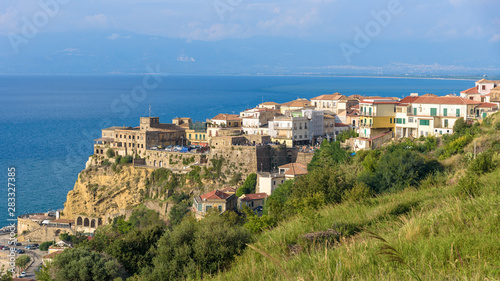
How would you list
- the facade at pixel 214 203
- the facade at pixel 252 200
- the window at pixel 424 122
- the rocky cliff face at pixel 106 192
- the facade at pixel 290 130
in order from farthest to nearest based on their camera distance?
the facade at pixel 290 130 → the rocky cliff face at pixel 106 192 → the window at pixel 424 122 → the facade at pixel 252 200 → the facade at pixel 214 203

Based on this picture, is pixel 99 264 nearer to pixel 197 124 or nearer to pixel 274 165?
pixel 274 165

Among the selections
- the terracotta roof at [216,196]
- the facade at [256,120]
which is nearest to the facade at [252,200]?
the terracotta roof at [216,196]

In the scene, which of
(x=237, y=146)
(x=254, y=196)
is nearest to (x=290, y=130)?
(x=237, y=146)

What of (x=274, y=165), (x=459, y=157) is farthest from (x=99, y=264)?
(x=274, y=165)

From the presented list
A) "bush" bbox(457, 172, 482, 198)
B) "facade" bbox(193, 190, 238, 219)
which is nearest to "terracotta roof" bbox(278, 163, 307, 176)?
"facade" bbox(193, 190, 238, 219)

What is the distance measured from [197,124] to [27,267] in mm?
18449

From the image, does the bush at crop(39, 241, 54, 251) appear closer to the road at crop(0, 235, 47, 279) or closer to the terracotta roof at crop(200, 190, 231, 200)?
the road at crop(0, 235, 47, 279)

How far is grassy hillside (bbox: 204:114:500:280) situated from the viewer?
5.61 meters

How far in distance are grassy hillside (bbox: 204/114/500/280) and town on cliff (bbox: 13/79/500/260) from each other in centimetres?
2046

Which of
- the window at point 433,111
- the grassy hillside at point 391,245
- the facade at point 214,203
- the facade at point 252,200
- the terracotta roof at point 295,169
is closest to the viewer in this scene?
the grassy hillside at point 391,245

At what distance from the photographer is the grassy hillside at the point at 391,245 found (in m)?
5.61

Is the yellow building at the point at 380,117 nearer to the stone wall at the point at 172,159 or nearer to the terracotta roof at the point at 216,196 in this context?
the stone wall at the point at 172,159

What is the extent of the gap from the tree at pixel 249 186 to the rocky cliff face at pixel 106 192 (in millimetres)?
7435

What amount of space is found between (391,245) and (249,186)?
27460 mm
